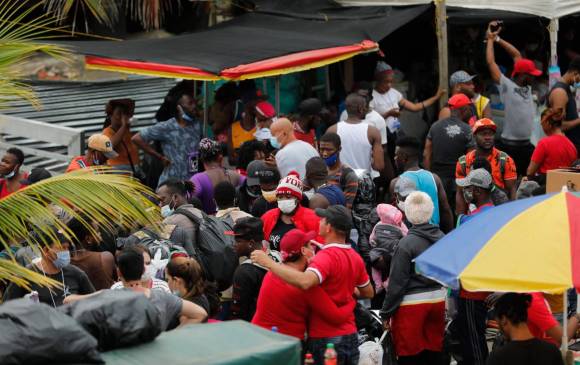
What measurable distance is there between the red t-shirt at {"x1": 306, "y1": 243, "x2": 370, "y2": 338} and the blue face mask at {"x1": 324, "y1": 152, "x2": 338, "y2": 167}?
2613mm

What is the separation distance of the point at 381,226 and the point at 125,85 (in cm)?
967

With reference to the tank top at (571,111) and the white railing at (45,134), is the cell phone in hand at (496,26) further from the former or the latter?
the white railing at (45,134)

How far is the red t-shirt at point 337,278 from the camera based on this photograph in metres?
8.22

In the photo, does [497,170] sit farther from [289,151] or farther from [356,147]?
[289,151]

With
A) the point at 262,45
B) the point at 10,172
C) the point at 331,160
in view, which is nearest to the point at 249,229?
the point at 331,160

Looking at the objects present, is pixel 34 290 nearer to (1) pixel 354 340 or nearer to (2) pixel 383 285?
(1) pixel 354 340

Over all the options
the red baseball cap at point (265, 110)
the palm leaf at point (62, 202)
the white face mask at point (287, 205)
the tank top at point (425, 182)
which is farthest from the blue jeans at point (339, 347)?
the red baseball cap at point (265, 110)

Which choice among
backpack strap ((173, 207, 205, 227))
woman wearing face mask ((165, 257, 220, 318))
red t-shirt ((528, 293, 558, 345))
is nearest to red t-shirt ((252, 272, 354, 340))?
woman wearing face mask ((165, 257, 220, 318))

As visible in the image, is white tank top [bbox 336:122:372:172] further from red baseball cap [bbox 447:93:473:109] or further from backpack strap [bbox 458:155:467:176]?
backpack strap [bbox 458:155:467:176]

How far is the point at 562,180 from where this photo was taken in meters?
10.4

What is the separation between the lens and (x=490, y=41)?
14.4 m

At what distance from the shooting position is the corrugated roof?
15.1 m

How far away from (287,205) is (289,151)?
→ 7.16 ft

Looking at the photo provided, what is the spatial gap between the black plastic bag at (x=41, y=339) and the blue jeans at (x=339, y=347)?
9.88 feet
